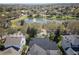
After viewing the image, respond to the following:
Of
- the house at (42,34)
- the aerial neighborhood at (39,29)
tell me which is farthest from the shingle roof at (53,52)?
the house at (42,34)

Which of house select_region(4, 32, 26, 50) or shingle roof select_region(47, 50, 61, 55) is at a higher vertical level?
house select_region(4, 32, 26, 50)

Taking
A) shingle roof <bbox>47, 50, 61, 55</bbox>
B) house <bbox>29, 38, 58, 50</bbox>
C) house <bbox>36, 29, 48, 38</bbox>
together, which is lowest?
shingle roof <bbox>47, 50, 61, 55</bbox>

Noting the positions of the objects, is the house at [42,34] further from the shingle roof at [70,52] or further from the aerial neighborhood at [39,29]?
the shingle roof at [70,52]

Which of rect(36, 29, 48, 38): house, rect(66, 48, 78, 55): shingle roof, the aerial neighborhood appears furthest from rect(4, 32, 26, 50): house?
rect(66, 48, 78, 55): shingle roof

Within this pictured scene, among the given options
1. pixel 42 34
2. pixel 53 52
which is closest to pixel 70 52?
pixel 53 52

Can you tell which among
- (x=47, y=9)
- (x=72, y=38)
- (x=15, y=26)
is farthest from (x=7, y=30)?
(x=72, y=38)

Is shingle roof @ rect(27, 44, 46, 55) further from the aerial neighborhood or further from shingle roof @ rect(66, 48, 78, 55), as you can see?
shingle roof @ rect(66, 48, 78, 55)

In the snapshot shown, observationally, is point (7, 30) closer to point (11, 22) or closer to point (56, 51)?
point (11, 22)
